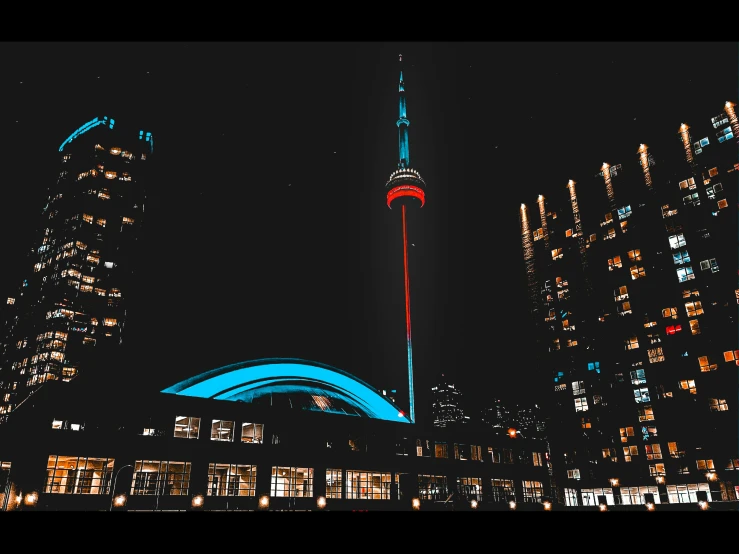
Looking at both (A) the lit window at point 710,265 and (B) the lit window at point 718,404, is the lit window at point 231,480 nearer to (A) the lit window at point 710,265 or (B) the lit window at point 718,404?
(B) the lit window at point 718,404

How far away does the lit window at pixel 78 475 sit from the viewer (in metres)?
55.6

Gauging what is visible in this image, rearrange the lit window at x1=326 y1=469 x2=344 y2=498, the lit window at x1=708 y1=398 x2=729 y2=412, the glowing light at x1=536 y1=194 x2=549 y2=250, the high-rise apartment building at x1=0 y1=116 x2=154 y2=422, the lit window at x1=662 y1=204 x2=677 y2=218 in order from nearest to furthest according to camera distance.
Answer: the lit window at x1=326 y1=469 x2=344 y2=498, the lit window at x1=708 y1=398 x2=729 y2=412, the lit window at x1=662 y1=204 x2=677 y2=218, the glowing light at x1=536 y1=194 x2=549 y2=250, the high-rise apartment building at x1=0 y1=116 x2=154 y2=422

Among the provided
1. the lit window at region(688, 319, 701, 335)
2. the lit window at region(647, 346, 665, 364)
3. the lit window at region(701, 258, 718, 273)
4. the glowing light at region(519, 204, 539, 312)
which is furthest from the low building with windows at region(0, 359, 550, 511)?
the lit window at region(701, 258, 718, 273)

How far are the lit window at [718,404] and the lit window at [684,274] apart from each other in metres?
22.3

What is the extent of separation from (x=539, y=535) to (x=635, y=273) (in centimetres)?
11327

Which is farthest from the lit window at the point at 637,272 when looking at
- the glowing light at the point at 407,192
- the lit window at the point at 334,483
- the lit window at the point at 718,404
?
the lit window at the point at 334,483

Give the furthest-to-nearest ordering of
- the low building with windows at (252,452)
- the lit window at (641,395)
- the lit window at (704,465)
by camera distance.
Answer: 1. the lit window at (641,395)
2. the lit window at (704,465)
3. the low building with windows at (252,452)

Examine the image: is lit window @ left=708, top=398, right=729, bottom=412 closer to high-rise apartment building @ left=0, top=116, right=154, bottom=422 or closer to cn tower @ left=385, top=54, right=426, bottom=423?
cn tower @ left=385, top=54, right=426, bottom=423

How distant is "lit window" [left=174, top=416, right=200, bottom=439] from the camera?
65125 millimetres

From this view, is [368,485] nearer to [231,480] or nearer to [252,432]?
[252,432]

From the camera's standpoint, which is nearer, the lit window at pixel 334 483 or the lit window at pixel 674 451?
the lit window at pixel 334 483

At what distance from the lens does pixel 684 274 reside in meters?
101

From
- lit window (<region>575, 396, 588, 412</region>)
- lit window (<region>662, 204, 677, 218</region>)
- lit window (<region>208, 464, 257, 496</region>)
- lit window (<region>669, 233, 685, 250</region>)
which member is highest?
lit window (<region>662, 204, 677, 218</region>)

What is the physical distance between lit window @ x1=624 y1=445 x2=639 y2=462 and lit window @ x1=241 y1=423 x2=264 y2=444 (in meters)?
70.2
